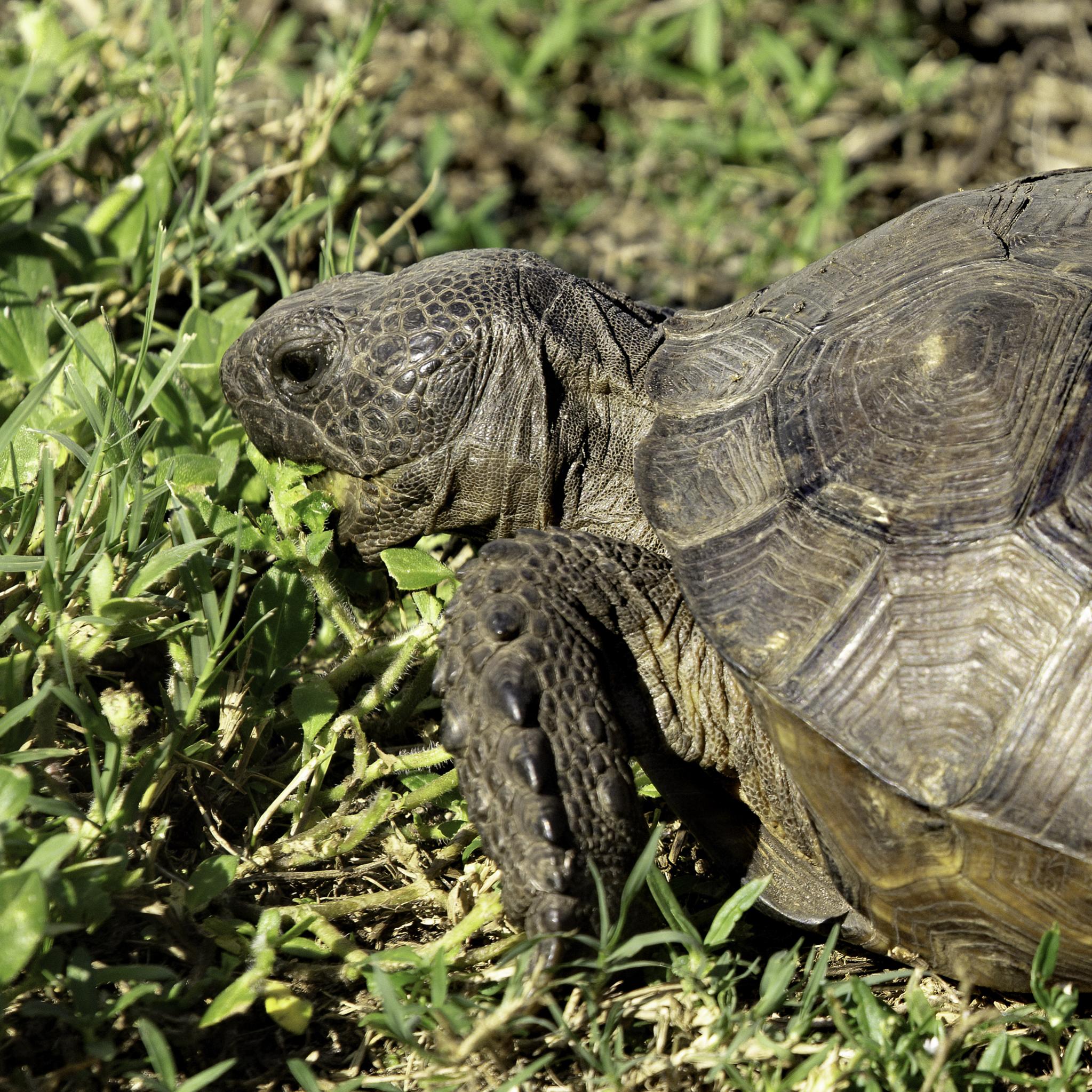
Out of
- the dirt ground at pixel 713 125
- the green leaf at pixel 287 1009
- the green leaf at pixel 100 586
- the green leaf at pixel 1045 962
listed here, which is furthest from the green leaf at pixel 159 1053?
the dirt ground at pixel 713 125

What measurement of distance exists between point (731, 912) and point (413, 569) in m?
1.18

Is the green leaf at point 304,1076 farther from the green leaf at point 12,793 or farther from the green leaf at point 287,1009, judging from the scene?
the green leaf at point 12,793

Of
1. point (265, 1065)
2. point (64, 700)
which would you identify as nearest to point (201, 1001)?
point (265, 1065)

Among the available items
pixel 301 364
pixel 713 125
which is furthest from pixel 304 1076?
pixel 713 125

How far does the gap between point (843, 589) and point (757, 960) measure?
785mm

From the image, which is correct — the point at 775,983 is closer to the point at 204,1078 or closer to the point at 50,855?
the point at 204,1078

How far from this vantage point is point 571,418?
10.4ft

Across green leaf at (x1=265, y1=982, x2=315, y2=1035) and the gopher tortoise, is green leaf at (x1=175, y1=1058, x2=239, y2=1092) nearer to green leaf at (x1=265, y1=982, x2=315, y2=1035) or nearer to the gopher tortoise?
green leaf at (x1=265, y1=982, x2=315, y2=1035)

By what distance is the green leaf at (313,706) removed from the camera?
9.21ft

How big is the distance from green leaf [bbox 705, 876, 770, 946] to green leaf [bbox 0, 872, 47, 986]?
1298 mm

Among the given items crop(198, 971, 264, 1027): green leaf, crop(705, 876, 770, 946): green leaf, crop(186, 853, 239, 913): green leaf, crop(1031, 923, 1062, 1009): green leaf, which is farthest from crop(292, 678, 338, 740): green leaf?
A: crop(1031, 923, 1062, 1009): green leaf

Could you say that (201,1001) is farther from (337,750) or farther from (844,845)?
(844,845)

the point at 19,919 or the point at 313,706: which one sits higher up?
the point at 19,919

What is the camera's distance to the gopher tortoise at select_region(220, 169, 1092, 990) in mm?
2359
